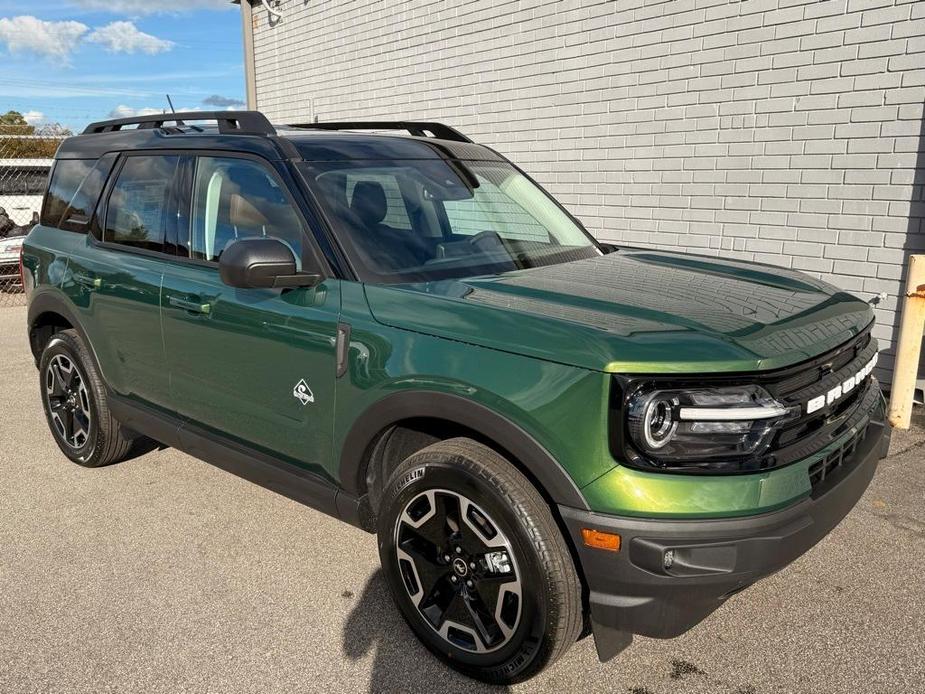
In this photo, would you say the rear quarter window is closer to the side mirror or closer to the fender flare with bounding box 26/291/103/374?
the fender flare with bounding box 26/291/103/374

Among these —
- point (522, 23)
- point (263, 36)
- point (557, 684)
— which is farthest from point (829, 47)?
point (263, 36)

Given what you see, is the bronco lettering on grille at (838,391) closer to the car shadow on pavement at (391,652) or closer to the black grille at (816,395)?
the black grille at (816,395)

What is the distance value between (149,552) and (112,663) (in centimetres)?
88

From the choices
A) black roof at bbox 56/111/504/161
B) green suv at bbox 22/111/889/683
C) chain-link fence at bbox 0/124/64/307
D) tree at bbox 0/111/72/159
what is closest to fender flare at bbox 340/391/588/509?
green suv at bbox 22/111/889/683

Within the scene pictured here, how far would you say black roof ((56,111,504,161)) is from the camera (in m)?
3.39

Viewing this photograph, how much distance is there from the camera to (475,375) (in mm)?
2482

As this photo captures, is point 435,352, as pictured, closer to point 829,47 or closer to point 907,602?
point 907,602

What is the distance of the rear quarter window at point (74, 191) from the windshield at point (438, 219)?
1.79 meters

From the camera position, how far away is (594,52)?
743 centimetres

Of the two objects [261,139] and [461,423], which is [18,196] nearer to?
[261,139]

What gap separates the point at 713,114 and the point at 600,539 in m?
5.27

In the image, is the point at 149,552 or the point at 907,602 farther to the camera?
the point at 149,552

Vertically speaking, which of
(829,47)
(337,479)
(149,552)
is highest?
(829,47)

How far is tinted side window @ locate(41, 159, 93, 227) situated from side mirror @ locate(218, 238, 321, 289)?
2.09 metres
